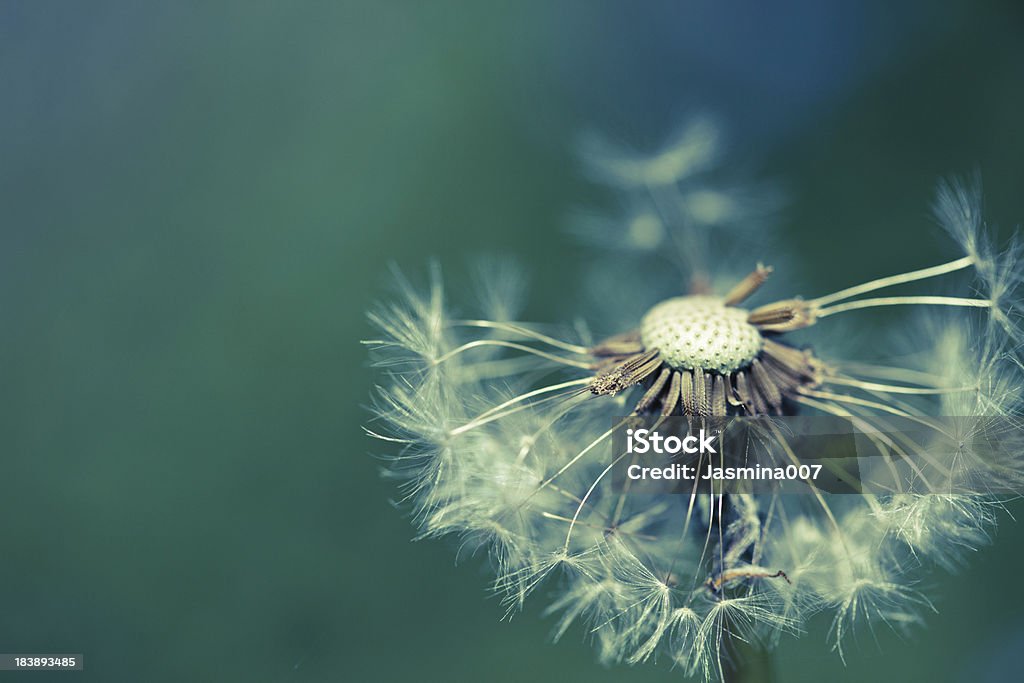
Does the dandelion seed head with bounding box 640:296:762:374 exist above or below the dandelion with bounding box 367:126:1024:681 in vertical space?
above

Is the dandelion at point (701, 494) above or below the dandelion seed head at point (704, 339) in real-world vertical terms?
below

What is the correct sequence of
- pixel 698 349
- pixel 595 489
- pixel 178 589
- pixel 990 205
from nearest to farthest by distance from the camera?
pixel 698 349, pixel 595 489, pixel 178 589, pixel 990 205

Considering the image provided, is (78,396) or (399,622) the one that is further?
(78,396)

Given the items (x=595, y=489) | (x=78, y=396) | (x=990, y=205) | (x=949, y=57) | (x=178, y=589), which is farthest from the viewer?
(x=949, y=57)

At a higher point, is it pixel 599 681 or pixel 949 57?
pixel 949 57

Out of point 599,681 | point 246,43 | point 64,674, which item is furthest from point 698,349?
point 246,43

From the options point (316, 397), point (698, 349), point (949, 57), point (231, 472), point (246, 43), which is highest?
point (246, 43)

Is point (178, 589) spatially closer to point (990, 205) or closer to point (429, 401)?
point (429, 401)

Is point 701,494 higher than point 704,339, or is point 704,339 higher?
point 704,339
